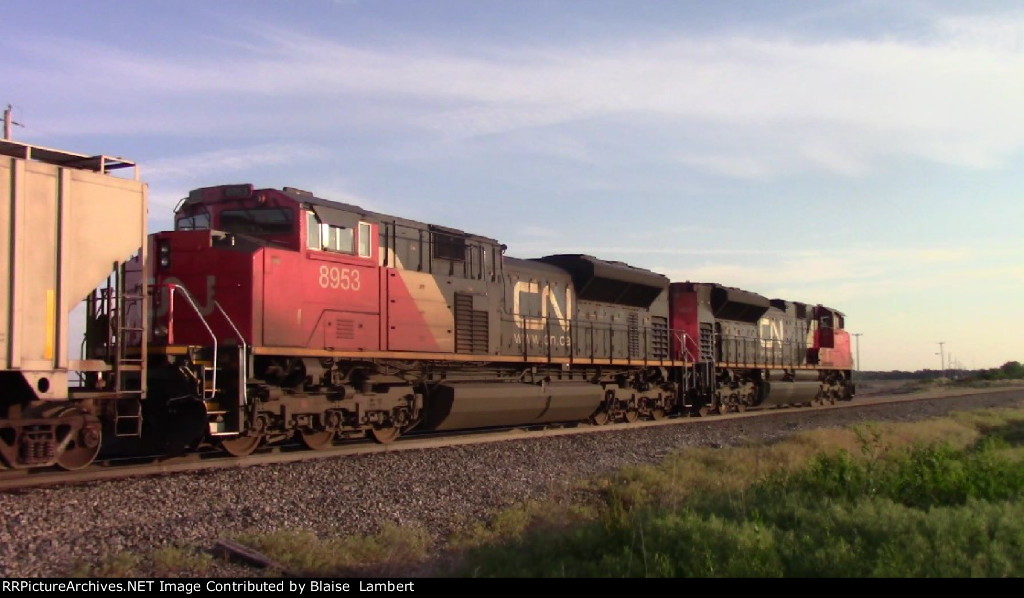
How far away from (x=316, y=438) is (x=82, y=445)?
3.82 meters

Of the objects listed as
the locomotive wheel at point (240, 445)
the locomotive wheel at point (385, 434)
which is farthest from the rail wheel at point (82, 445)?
the locomotive wheel at point (385, 434)

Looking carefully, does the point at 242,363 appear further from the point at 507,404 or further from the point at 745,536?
the point at 745,536

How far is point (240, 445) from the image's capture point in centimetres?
1150

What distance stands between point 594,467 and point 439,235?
518cm

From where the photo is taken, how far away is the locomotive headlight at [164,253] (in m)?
11.4

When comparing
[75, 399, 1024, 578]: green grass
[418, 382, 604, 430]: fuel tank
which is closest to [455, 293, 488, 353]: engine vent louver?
[418, 382, 604, 430]: fuel tank

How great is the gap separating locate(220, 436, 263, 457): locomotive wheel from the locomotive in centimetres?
2

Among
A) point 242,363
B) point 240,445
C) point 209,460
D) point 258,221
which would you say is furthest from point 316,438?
point 258,221

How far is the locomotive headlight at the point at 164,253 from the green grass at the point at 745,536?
5.95m

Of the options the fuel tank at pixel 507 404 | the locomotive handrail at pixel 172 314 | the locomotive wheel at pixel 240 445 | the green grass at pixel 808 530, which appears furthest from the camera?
the fuel tank at pixel 507 404

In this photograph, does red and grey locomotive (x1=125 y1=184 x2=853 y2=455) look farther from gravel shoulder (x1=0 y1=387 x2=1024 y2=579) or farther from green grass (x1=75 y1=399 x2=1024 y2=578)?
green grass (x1=75 y1=399 x2=1024 y2=578)

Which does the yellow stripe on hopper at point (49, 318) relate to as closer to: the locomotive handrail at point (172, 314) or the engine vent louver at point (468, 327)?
the locomotive handrail at point (172, 314)

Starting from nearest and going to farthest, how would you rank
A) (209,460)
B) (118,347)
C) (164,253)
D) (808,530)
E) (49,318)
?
(808,530)
(49,318)
(118,347)
(209,460)
(164,253)

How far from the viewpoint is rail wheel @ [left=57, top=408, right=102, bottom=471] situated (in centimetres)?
901
